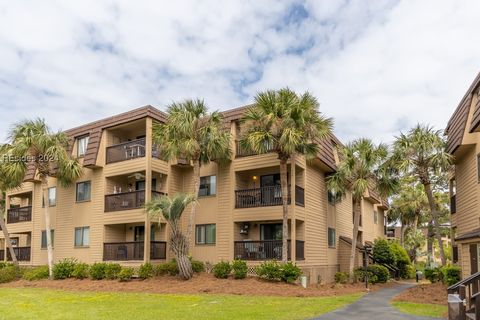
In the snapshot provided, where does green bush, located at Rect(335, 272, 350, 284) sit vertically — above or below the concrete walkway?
below

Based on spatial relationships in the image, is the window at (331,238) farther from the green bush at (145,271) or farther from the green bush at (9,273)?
the green bush at (9,273)

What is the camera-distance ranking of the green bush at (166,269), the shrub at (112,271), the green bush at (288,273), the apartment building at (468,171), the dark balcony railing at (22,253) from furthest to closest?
the dark balcony railing at (22,253) → the shrub at (112,271) → the green bush at (166,269) → the green bush at (288,273) → the apartment building at (468,171)

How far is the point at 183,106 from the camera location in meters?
23.7

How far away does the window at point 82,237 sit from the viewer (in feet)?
91.6

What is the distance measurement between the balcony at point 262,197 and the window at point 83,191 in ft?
32.6

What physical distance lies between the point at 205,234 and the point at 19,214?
53.2ft

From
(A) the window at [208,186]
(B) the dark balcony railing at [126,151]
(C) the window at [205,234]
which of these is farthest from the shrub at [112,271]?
(B) the dark balcony railing at [126,151]

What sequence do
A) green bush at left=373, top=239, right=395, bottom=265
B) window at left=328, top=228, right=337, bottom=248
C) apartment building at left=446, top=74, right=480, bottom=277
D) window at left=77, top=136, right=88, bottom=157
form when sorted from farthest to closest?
1. green bush at left=373, top=239, right=395, bottom=265
2. window at left=77, top=136, right=88, bottom=157
3. window at left=328, top=228, right=337, bottom=248
4. apartment building at left=446, top=74, right=480, bottom=277

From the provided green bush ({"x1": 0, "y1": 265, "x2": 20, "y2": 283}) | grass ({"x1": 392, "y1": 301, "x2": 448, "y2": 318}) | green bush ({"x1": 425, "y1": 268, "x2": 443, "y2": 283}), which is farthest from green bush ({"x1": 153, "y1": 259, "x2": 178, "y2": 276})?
green bush ({"x1": 425, "y1": 268, "x2": 443, "y2": 283})

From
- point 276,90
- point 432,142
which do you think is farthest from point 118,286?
point 432,142

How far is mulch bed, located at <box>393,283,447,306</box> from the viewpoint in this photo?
55.7 feet

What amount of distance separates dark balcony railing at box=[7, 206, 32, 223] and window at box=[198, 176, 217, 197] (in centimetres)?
1417

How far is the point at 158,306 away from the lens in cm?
1595

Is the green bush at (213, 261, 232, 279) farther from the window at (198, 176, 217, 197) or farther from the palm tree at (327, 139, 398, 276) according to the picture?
the palm tree at (327, 139, 398, 276)
